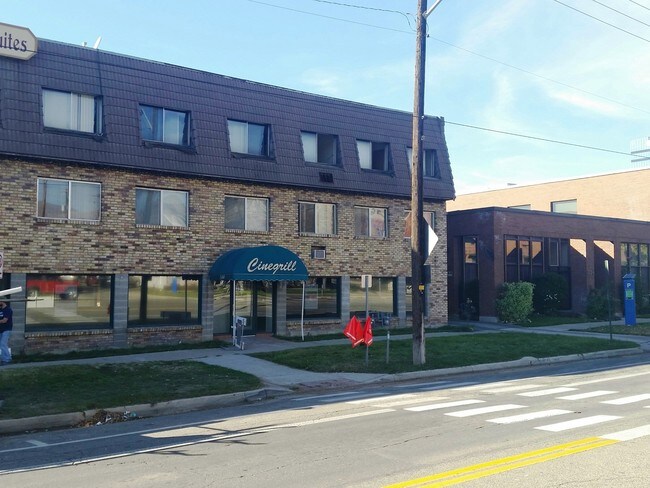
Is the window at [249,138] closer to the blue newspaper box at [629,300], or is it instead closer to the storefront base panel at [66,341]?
the storefront base panel at [66,341]

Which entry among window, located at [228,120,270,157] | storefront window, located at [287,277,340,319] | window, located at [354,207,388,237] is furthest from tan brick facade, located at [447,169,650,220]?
window, located at [228,120,270,157]

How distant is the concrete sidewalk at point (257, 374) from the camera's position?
10.9 meters

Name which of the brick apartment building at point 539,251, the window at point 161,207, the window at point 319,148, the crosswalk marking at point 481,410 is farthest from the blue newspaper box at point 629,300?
the crosswalk marking at point 481,410

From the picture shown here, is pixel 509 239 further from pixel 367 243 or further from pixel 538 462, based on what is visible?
pixel 538 462

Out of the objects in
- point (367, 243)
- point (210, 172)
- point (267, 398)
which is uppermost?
point (210, 172)

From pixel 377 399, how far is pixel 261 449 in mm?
4490

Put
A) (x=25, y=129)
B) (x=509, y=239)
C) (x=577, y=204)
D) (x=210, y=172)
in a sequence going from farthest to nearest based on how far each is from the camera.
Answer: (x=577, y=204) < (x=509, y=239) < (x=210, y=172) < (x=25, y=129)

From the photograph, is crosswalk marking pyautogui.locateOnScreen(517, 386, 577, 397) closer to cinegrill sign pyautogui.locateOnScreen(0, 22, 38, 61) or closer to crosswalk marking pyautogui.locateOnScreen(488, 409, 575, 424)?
crosswalk marking pyautogui.locateOnScreen(488, 409, 575, 424)

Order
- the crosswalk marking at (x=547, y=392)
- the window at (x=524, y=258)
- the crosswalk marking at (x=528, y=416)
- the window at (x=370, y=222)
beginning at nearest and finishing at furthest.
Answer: the crosswalk marking at (x=528, y=416) → the crosswalk marking at (x=547, y=392) → the window at (x=370, y=222) → the window at (x=524, y=258)

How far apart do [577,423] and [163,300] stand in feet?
46.1

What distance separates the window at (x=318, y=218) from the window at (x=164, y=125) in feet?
16.3

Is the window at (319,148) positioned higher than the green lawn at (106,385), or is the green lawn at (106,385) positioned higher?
the window at (319,148)

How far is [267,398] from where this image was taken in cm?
1302

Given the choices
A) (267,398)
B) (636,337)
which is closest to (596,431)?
(267,398)
